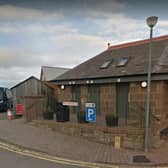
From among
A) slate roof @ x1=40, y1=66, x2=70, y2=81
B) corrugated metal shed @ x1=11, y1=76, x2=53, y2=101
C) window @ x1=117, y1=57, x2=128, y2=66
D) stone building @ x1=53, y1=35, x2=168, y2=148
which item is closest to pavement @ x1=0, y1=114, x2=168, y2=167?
stone building @ x1=53, y1=35, x2=168, y2=148

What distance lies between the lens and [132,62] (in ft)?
44.8

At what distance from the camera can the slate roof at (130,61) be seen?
11914mm

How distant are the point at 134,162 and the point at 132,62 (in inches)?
297

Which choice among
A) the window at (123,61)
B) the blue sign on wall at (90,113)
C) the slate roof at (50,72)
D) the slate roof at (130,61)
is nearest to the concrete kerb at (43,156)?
the blue sign on wall at (90,113)

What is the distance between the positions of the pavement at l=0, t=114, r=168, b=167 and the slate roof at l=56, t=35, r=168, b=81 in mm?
4032

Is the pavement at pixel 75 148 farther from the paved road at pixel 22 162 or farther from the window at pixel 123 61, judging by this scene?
the window at pixel 123 61

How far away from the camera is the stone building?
434 inches

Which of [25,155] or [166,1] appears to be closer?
[166,1]

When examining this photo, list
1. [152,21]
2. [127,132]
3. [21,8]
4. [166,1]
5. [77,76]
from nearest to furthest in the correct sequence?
[166,1] < [21,8] < [152,21] < [127,132] < [77,76]

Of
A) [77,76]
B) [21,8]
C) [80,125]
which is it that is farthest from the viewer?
[77,76]

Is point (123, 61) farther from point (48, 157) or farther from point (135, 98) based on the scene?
point (48, 157)

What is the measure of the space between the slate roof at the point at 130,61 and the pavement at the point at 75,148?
4.03 meters

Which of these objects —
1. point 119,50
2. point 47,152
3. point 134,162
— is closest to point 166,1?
point 134,162

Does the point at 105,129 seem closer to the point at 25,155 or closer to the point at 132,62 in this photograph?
the point at 25,155
